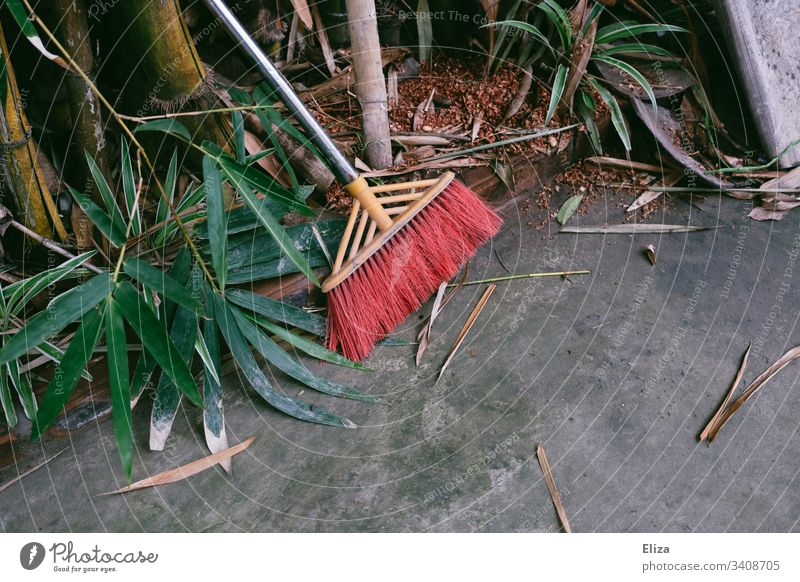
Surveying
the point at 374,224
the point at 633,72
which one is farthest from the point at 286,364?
the point at 633,72

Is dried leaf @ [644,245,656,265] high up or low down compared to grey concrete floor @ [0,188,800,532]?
up

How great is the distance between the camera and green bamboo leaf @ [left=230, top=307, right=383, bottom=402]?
4.09 feet

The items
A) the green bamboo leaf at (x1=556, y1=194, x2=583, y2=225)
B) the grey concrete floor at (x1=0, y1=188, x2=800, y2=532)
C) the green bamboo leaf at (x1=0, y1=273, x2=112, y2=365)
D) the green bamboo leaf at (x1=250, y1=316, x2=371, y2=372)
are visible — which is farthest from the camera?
the green bamboo leaf at (x1=556, y1=194, x2=583, y2=225)

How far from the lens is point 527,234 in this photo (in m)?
1.52

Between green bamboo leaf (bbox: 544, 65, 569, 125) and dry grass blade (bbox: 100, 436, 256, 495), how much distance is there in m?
0.90

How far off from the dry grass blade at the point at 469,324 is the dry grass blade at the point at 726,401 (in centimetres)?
44

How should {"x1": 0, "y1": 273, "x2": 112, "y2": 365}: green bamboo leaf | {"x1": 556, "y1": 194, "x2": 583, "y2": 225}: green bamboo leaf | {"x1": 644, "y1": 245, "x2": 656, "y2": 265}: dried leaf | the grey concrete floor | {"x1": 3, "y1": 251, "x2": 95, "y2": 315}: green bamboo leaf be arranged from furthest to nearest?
{"x1": 556, "y1": 194, "x2": 583, "y2": 225}: green bamboo leaf
{"x1": 644, "y1": 245, "x2": 656, "y2": 265}: dried leaf
{"x1": 3, "y1": 251, "x2": 95, "y2": 315}: green bamboo leaf
the grey concrete floor
{"x1": 0, "y1": 273, "x2": 112, "y2": 365}: green bamboo leaf

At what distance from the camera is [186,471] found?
117 cm

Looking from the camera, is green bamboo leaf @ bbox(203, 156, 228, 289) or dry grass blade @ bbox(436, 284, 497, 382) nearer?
green bamboo leaf @ bbox(203, 156, 228, 289)

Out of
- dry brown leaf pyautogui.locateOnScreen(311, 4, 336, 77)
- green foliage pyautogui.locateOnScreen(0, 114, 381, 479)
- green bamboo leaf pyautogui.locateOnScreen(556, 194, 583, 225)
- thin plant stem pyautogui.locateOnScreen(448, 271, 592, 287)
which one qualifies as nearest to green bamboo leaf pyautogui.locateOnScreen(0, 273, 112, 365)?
green foliage pyautogui.locateOnScreen(0, 114, 381, 479)

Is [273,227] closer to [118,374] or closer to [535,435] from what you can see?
[118,374]

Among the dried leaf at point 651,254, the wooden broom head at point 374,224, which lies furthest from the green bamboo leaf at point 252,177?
the dried leaf at point 651,254

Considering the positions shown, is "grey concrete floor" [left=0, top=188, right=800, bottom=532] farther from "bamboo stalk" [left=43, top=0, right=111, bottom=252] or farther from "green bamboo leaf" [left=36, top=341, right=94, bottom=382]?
"bamboo stalk" [left=43, top=0, right=111, bottom=252]

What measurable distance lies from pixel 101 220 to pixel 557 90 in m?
0.93
